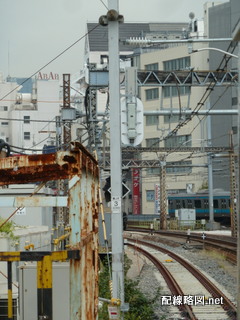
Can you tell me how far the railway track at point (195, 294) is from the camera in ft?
48.0

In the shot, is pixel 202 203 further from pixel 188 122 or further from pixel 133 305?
pixel 133 305

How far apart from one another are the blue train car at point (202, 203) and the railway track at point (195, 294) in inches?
1142

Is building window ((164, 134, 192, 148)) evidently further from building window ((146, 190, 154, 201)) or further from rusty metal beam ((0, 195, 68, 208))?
rusty metal beam ((0, 195, 68, 208))

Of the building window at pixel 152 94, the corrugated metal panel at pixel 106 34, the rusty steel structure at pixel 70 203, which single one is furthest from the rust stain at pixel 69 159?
the corrugated metal panel at pixel 106 34

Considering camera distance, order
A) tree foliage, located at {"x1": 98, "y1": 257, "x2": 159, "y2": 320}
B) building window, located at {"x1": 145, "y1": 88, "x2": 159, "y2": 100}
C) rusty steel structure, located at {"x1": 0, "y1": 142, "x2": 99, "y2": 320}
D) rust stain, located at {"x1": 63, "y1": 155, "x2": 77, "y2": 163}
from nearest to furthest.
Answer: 1. rusty steel structure, located at {"x1": 0, "y1": 142, "x2": 99, "y2": 320}
2. rust stain, located at {"x1": 63, "y1": 155, "x2": 77, "y2": 163}
3. tree foliage, located at {"x1": 98, "y1": 257, "x2": 159, "y2": 320}
4. building window, located at {"x1": 145, "y1": 88, "x2": 159, "y2": 100}

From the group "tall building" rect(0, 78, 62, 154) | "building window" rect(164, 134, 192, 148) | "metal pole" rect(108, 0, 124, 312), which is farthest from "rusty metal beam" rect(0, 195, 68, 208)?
"tall building" rect(0, 78, 62, 154)

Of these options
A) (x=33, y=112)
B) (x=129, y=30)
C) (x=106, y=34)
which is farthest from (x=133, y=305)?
(x=129, y=30)

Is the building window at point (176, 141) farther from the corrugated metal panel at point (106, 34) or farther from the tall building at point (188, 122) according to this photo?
the corrugated metal panel at point (106, 34)

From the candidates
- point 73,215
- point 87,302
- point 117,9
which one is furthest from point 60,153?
point 117,9

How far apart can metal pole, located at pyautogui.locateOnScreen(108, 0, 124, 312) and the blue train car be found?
43528 mm

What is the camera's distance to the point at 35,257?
5.89 meters

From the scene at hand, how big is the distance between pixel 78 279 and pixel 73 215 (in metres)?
0.59

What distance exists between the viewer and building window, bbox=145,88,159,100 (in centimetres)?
6950

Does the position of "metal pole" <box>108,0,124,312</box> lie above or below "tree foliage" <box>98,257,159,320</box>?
above
